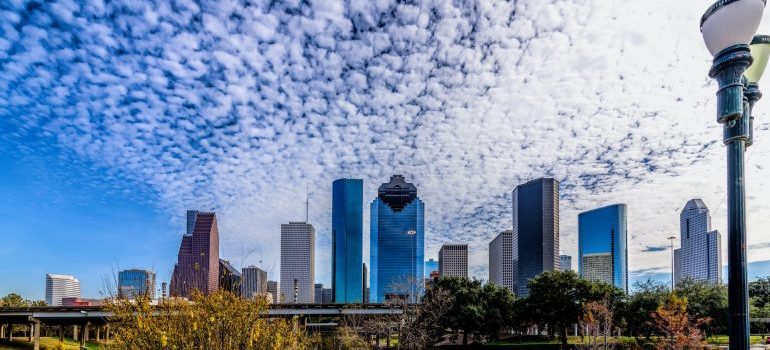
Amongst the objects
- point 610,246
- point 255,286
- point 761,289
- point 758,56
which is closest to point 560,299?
point 255,286

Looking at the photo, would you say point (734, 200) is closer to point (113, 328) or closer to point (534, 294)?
point (113, 328)

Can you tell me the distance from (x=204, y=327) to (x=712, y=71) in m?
8.02

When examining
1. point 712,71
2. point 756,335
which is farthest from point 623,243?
point 712,71

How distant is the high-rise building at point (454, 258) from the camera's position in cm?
18312

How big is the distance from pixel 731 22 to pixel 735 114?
47.5 inches

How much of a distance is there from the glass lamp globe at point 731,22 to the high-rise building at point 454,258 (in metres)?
181

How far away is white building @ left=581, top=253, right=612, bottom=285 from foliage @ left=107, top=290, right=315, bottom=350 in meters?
193

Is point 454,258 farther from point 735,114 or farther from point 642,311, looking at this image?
point 735,114

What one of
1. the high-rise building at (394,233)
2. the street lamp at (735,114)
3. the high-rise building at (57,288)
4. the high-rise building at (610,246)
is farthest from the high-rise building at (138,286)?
the high-rise building at (610,246)

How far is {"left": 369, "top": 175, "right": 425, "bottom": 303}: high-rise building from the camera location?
6609 inches

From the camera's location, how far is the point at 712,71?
5938 mm

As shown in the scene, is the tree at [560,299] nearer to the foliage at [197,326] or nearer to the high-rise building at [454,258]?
the foliage at [197,326]

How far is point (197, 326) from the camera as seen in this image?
619 cm

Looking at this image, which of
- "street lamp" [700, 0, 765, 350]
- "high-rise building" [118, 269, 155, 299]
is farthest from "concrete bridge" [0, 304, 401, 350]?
"street lamp" [700, 0, 765, 350]
